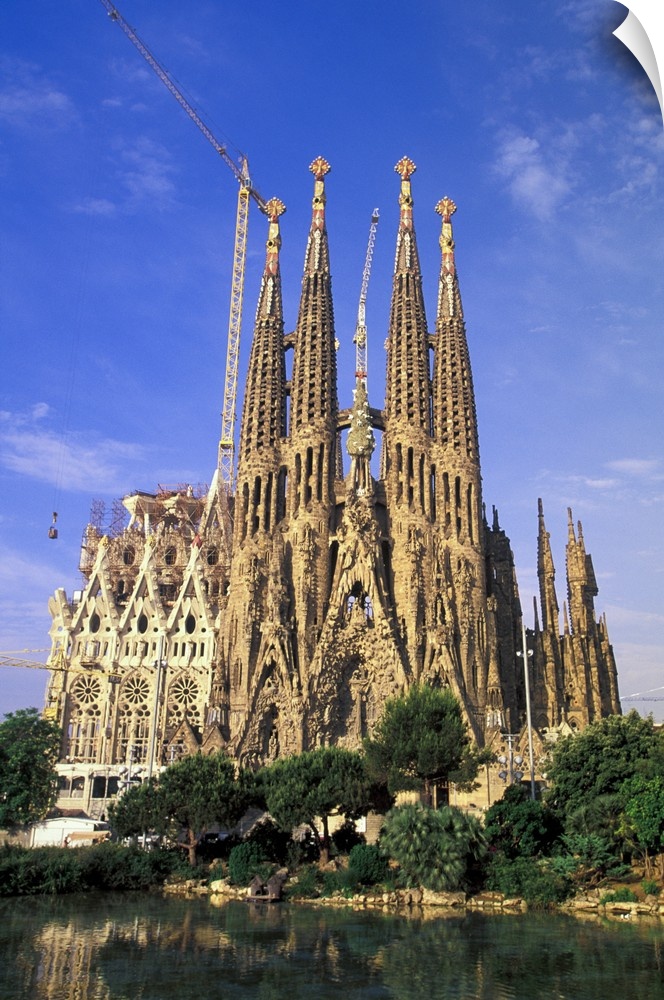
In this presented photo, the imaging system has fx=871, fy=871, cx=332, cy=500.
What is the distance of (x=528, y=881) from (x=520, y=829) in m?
2.39

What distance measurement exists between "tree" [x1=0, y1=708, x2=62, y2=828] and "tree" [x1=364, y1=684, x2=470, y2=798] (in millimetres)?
15556

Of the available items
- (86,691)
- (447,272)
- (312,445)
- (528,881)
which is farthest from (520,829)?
(447,272)

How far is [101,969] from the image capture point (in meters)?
19.2

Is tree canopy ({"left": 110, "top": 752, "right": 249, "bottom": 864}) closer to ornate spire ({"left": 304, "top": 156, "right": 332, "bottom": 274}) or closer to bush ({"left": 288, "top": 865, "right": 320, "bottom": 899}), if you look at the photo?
bush ({"left": 288, "top": 865, "right": 320, "bottom": 899})

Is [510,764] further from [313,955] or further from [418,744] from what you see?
[313,955]

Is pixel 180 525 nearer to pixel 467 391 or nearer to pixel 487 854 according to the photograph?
pixel 467 391

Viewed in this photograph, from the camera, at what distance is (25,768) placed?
129 feet

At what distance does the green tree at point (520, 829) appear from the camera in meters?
29.9

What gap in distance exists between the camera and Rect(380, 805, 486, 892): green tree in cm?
2773

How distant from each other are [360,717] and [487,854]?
2340cm

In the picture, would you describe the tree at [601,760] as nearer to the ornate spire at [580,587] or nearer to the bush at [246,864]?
the bush at [246,864]

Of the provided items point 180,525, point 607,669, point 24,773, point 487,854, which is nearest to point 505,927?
point 487,854

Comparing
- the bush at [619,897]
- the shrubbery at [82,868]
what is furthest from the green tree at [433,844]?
the shrubbery at [82,868]

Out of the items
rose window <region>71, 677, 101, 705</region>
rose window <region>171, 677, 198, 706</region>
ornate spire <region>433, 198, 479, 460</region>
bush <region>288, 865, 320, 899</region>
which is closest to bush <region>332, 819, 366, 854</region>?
bush <region>288, 865, 320, 899</region>
